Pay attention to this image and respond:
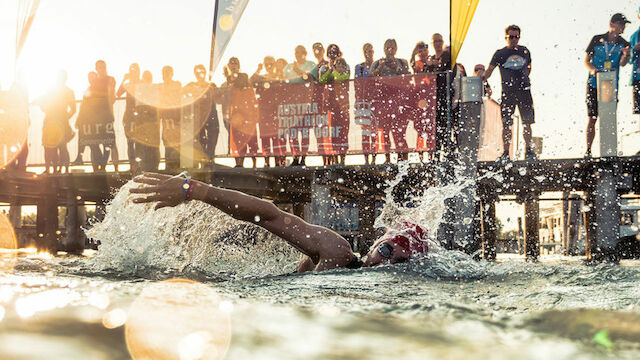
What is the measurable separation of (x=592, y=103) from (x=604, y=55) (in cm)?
71

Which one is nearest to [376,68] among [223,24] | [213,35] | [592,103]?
[223,24]

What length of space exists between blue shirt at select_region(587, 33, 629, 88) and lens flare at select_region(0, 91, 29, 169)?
32.7ft

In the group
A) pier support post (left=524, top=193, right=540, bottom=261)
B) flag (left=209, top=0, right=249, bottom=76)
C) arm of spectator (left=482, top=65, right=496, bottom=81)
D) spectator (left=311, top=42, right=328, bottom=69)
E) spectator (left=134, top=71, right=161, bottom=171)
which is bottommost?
pier support post (left=524, top=193, right=540, bottom=261)

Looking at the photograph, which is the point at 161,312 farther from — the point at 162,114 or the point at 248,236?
the point at 162,114

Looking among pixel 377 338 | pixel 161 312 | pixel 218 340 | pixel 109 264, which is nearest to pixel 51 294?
pixel 161 312

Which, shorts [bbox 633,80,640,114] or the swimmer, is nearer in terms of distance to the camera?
the swimmer

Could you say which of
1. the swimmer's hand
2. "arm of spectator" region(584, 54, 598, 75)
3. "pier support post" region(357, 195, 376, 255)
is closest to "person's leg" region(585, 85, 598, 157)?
"arm of spectator" region(584, 54, 598, 75)

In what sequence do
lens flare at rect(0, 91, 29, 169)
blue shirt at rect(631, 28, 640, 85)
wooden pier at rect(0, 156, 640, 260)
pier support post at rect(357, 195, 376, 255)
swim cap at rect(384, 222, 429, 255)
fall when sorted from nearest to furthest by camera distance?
swim cap at rect(384, 222, 429, 255) < blue shirt at rect(631, 28, 640, 85) < wooden pier at rect(0, 156, 640, 260) < pier support post at rect(357, 195, 376, 255) < lens flare at rect(0, 91, 29, 169)

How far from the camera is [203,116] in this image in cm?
996

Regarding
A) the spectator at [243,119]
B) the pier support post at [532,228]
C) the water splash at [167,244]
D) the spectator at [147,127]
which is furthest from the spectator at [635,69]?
the spectator at [147,127]

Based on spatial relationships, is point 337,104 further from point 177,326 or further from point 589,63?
point 177,326

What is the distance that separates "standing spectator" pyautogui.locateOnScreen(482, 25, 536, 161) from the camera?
8.36m

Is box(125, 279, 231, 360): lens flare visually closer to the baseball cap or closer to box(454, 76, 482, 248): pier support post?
box(454, 76, 482, 248): pier support post

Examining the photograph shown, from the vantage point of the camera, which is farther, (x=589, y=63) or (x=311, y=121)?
(x=311, y=121)
